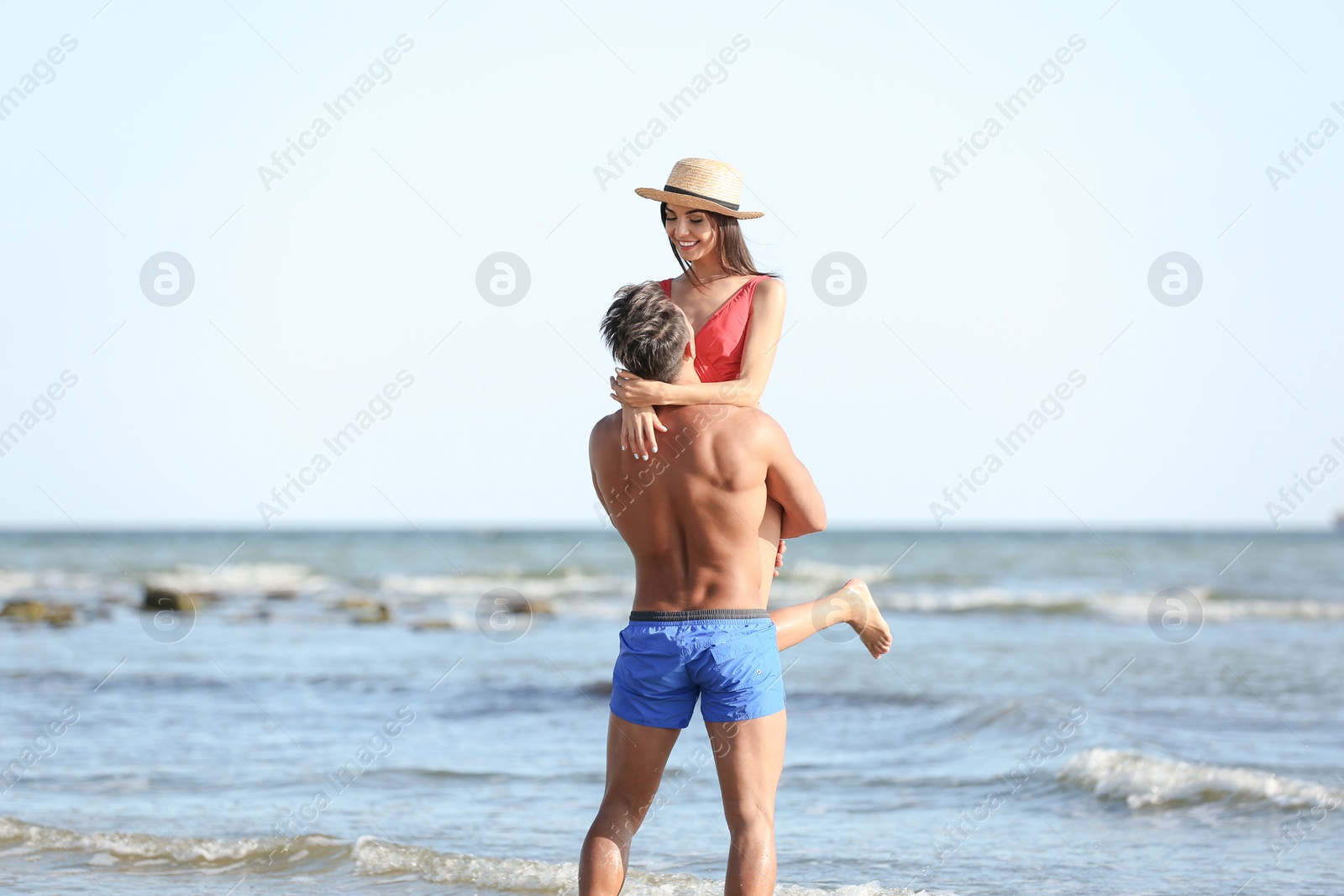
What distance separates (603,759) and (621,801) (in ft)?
13.5

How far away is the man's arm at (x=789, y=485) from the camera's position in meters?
3.17

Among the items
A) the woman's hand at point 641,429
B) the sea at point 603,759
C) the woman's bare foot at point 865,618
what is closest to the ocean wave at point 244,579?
the sea at point 603,759

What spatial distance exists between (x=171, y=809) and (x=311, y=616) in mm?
12849

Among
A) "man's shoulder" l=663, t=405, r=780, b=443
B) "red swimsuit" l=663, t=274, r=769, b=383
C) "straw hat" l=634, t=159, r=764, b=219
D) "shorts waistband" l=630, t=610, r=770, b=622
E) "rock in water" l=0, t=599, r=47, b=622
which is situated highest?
"straw hat" l=634, t=159, r=764, b=219

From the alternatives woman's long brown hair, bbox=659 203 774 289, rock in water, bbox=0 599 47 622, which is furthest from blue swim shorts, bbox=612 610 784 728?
rock in water, bbox=0 599 47 622

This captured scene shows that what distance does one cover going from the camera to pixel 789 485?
3219 millimetres

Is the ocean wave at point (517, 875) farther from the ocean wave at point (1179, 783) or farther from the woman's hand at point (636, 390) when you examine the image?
the woman's hand at point (636, 390)

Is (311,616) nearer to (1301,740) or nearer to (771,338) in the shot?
(1301,740)

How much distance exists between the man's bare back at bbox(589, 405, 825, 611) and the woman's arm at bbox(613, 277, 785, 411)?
4 centimetres

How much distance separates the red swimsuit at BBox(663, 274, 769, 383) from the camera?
3.30 meters

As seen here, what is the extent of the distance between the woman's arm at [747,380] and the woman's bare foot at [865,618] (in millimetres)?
849

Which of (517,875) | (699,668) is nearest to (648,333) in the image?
(699,668)

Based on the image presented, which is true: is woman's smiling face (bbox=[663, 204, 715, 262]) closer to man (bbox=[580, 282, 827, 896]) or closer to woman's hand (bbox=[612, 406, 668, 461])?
man (bbox=[580, 282, 827, 896])

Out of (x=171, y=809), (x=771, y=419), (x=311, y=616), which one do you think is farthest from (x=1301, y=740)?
(x=311, y=616)
